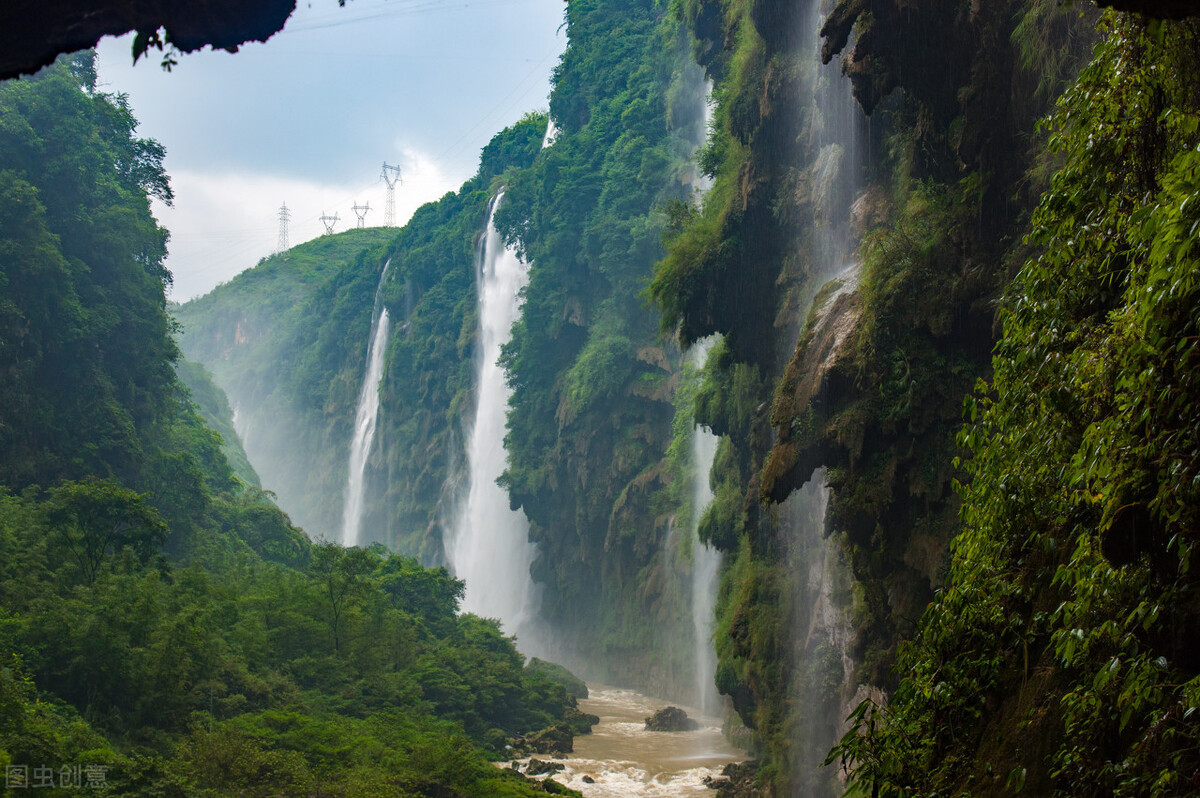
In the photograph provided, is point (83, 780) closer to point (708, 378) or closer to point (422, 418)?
point (708, 378)

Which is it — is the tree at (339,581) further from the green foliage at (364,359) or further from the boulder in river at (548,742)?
the green foliage at (364,359)

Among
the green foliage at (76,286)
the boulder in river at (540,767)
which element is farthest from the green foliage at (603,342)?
the green foliage at (76,286)

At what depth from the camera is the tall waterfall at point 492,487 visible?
48.3m

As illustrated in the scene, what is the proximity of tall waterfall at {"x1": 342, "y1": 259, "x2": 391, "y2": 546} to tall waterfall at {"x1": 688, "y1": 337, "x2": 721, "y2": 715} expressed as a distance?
38.3 m

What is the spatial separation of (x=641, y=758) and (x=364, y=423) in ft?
161

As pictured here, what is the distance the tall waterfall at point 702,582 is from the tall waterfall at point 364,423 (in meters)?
38.3

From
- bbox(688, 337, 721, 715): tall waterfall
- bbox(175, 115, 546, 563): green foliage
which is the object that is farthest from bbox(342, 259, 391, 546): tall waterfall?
bbox(688, 337, 721, 715): tall waterfall

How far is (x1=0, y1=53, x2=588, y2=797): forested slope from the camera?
14.4 meters

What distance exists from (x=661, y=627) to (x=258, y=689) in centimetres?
1826

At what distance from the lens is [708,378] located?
23.0 metres

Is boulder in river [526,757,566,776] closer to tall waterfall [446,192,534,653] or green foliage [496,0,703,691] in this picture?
green foliage [496,0,703,691]

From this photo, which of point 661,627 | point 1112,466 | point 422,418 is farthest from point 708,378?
point 422,418

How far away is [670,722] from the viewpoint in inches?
1030

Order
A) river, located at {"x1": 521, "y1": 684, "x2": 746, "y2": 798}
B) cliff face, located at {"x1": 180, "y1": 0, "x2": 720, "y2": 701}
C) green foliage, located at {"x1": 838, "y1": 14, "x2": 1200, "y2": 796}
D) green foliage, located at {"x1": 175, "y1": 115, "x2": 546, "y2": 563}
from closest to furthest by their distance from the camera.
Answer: green foliage, located at {"x1": 838, "y1": 14, "x2": 1200, "y2": 796}, river, located at {"x1": 521, "y1": 684, "x2": 746, "y2": 798}, cliff face, located at {"x1": 180, "y1": 0, "x2": 720, "y2": 701}, green foliage, located at {"x1": 175, "y1": 115, "x2": 546, "y2": 563}
